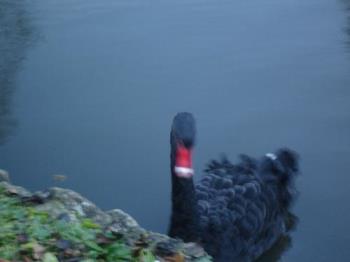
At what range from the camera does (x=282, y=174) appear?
5293 mm

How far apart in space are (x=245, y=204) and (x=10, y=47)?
3.76 metres

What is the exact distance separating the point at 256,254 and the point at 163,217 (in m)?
0.73

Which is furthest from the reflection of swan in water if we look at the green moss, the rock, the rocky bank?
the green moss

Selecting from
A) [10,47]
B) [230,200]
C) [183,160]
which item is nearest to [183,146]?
[183,160]

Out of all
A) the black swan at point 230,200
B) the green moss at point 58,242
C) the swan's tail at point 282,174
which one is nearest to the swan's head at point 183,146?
the black swan at point 230,200

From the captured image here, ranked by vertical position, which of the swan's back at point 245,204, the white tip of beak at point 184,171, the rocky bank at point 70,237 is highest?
the rocky bank at point 70,237

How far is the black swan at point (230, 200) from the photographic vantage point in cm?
450

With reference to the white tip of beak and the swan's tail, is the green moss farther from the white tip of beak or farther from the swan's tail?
the swan's tail

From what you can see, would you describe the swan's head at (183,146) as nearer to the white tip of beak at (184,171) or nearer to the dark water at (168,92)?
the white tip of beak at (184,171)

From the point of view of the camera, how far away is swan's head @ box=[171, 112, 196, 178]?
4.43 metres

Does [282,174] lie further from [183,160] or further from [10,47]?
[10,47]

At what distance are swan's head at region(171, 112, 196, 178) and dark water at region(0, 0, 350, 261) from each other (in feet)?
2.86

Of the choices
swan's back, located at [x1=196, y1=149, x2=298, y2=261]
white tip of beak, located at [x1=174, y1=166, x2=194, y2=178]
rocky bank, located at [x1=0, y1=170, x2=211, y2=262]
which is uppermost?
rocky bank, located at [x1=0, y1=170, x2=211, y2=262]

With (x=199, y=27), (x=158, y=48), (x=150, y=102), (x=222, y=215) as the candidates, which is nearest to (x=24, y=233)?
(x=222, y=215)
